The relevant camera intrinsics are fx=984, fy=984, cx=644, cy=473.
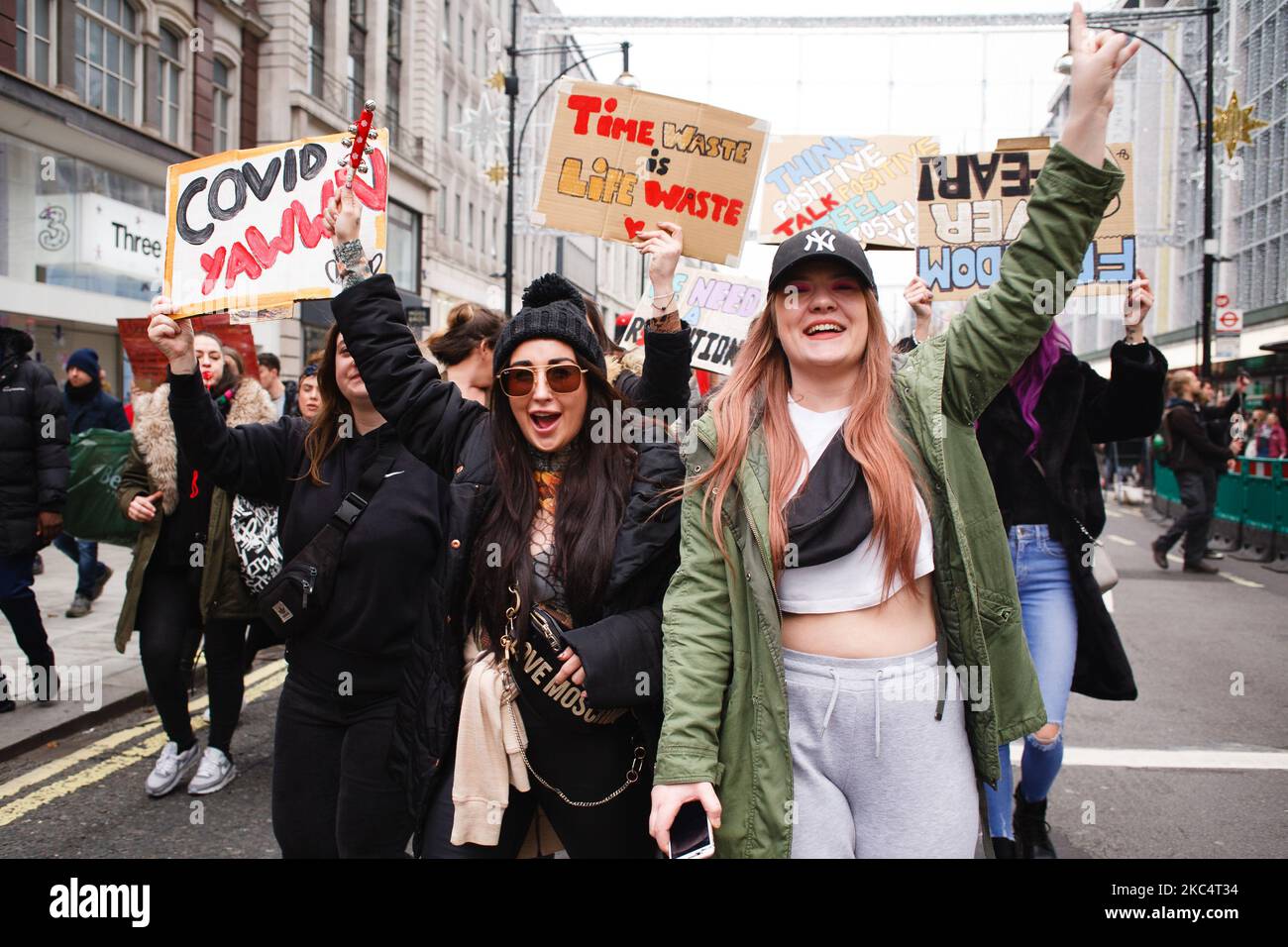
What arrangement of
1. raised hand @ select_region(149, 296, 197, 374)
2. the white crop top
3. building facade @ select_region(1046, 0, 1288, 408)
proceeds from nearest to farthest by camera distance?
the white crop top, raised hand @ select_region(149, 296, 197, 374), building facade @ select_region(1046, 0, 1288, 408)

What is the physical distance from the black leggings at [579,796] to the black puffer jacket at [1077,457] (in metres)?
1.95

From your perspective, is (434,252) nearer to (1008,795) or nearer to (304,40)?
(304,40)

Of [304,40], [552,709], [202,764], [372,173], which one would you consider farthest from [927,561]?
[304,40]

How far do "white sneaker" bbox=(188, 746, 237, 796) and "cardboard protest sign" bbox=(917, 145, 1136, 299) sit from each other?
4031 millimetres

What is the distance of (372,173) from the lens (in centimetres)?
323

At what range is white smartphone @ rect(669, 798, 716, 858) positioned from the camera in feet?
6.53

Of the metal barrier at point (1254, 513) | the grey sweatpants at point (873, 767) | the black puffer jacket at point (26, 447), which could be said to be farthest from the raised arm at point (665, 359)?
the metal barrier at point (1254, 513)

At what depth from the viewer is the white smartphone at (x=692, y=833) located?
1989mm

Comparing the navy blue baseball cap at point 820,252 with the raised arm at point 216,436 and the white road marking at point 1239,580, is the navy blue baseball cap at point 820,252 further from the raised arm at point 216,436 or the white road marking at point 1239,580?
the white road marking at point 1239,580

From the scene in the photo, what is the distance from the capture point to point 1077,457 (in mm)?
3557

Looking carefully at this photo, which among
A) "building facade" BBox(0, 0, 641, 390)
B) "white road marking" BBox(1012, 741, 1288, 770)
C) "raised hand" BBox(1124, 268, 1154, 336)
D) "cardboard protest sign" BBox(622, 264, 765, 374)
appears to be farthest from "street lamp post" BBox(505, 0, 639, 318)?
"raised hand" BBox(1124, 268, 1154, 336)

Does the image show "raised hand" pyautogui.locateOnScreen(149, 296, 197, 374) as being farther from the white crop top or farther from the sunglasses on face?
the white crop top
